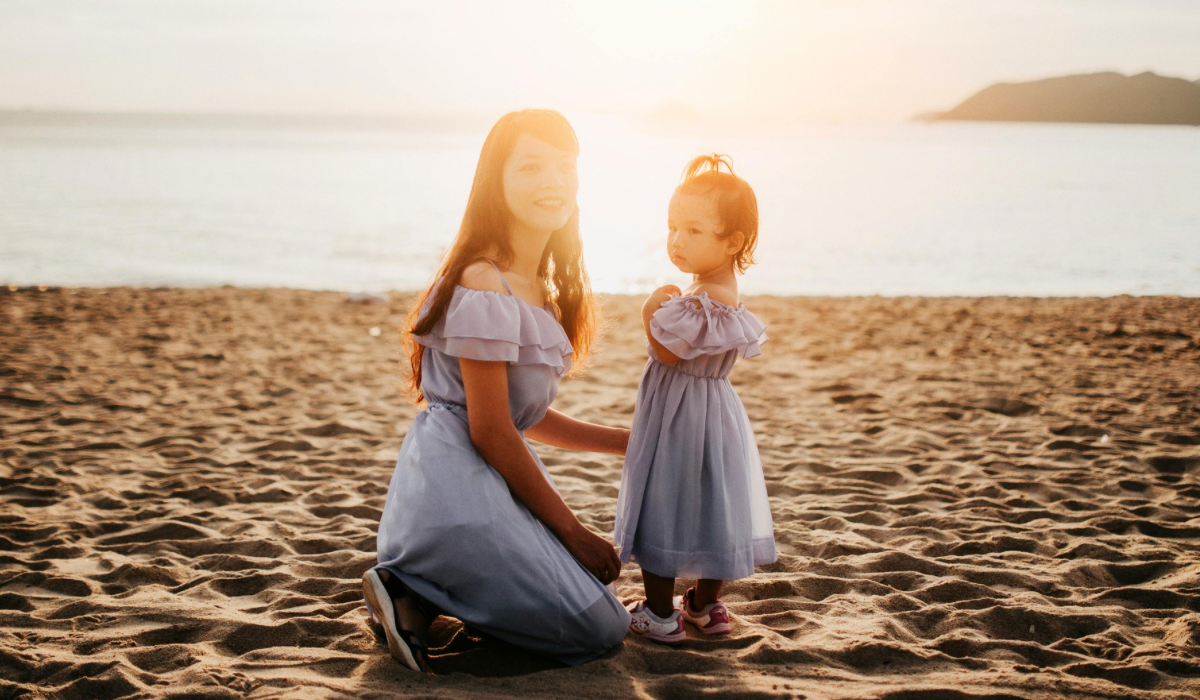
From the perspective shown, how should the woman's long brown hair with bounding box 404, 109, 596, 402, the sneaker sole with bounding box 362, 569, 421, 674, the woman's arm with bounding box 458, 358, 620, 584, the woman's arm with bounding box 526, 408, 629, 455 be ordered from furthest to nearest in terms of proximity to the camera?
1. the woman's arm with bounding box 526, 408, 629, 455
2. the woman's long brown hair with bounding box 404, 109, 596, 402
3. the woman's arm with bounding box 458, 358, 620, 584
4. the sneaker sole with bounding box 362, 569, 421, 674

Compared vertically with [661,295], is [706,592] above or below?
below

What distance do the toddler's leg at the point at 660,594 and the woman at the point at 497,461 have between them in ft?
0.41

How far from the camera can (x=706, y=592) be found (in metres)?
2.77

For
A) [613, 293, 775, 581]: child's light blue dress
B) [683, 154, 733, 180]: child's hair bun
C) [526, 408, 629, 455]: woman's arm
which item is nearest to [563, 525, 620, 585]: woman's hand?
[613, 293, 775, 581]: child's light blue dress

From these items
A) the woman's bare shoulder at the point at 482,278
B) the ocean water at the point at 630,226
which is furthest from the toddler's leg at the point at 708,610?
the ocean water at the point at 630,226

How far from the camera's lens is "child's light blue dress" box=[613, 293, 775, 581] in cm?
260

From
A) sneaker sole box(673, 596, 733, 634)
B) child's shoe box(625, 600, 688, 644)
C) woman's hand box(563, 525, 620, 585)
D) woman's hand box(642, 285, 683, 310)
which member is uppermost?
woman's hand box(642, 285, 683, 310)

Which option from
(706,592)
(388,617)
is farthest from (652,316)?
(388,617)

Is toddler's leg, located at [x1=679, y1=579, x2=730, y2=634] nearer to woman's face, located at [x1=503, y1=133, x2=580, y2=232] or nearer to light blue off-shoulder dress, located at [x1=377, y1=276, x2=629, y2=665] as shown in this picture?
light blue off-shoulder dress, located at [x1=377, y1=276, x2=629, y2=665]

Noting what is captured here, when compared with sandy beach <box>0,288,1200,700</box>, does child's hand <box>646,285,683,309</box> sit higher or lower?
higher

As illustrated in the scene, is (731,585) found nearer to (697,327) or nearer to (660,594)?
(660,594)

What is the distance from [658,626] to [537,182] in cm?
145

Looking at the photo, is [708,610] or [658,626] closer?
[658,626]

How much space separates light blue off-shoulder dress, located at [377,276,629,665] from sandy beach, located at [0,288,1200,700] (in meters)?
0.14
